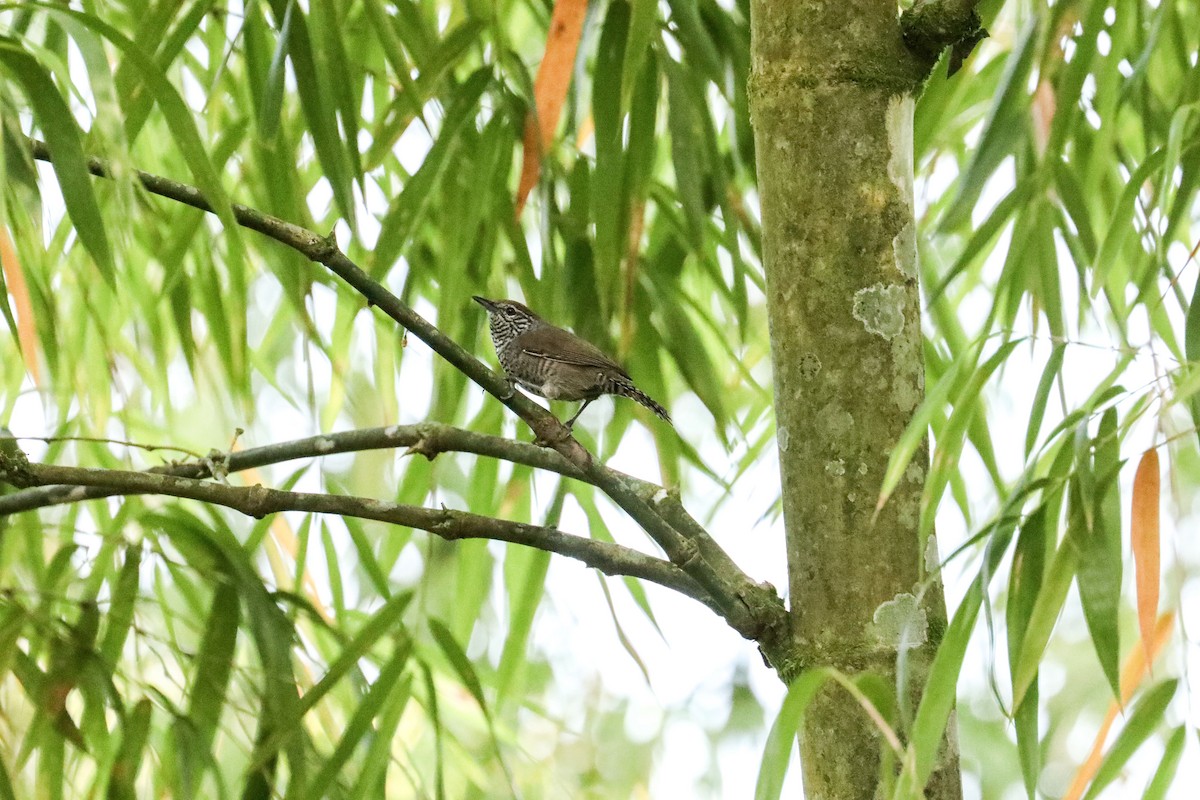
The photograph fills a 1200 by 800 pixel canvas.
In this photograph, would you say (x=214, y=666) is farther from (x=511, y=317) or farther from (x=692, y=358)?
(x=511, y=317)

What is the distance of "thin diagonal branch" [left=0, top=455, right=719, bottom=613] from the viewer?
1.33 metres

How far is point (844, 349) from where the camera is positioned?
1.55 m

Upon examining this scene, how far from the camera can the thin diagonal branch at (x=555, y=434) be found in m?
1.37

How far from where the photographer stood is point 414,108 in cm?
182

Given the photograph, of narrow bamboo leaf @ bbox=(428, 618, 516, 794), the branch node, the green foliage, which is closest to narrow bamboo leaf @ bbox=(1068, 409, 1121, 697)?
the green foliage

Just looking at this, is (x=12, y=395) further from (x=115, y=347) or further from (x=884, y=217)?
(x=884, y=217)

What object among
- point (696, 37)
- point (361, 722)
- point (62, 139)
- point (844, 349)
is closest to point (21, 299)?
point (62, 139)

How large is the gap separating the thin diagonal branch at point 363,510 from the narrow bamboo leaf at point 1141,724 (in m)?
0.48

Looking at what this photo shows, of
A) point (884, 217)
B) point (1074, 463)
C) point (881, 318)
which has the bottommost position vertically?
point (1074, 463)

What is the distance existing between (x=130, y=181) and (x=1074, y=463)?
3.45ft

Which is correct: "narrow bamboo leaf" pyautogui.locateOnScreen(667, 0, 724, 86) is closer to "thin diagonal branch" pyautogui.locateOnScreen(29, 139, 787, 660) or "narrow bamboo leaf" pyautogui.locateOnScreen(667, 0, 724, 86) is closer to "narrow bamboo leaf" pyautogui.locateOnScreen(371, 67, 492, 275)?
"narrow bamboo leaf" pyautogui.locateOnScreen(371, 67, 492, 275)

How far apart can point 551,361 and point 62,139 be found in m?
1.15

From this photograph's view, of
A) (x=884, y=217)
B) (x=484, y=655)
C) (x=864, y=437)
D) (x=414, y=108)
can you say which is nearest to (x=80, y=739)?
(x=414, y=108)

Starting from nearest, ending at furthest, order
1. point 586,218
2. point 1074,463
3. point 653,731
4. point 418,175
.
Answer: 1. point 1074,463
2. point 418,175
3. point 586,218
4. point 653,731
